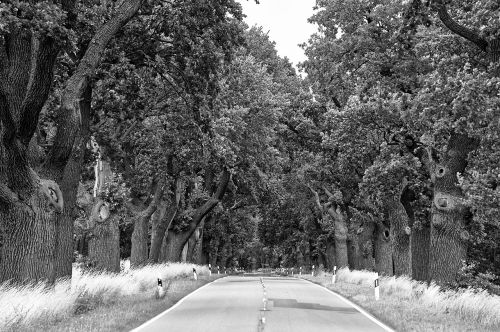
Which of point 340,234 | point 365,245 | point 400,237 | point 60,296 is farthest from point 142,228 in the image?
point 365,245

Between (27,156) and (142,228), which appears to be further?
(142,228)

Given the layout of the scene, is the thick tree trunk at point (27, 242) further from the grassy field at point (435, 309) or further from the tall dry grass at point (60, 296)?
the grassy field at point (435, 309)

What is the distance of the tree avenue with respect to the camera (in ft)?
43.7

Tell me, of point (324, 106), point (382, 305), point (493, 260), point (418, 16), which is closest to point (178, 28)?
point (418, 16)

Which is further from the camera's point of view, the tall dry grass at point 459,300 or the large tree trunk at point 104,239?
the large tree trunk at point 104,239

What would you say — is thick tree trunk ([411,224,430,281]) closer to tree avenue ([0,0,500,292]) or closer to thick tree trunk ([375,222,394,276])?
tree avenue ([0,0,500,292])

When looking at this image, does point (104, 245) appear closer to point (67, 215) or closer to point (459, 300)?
point (67, 215)

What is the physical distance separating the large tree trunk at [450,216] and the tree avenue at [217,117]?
4cm

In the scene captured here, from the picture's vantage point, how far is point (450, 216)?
18016 mm

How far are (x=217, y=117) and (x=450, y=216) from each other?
26.5 feet

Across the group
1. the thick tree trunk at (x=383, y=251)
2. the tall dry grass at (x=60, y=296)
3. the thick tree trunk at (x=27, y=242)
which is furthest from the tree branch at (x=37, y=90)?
the thick tree trunk at (x=383, y=251)

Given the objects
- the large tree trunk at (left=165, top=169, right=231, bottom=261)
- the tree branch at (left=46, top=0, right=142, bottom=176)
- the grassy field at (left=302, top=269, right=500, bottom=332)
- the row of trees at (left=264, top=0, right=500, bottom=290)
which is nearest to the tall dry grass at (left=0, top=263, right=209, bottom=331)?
the tree branch at (left=46, top=0, right=142, bottom=176)

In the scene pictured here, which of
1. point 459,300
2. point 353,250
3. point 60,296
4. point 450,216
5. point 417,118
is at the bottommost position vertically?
point 459,300

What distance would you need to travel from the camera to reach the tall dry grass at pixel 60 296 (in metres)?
11.0
